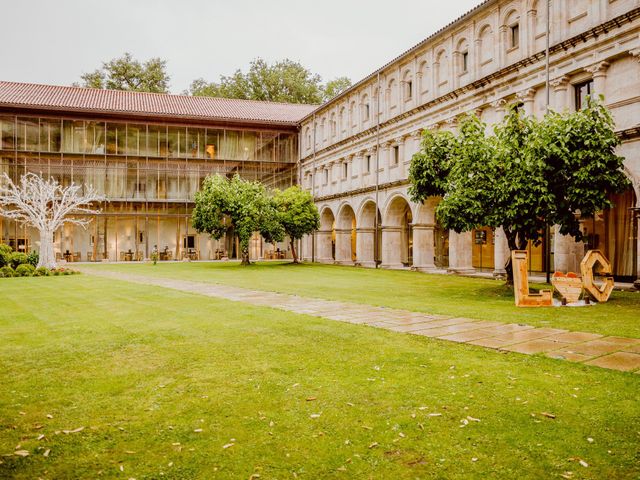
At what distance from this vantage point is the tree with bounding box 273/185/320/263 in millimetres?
32688

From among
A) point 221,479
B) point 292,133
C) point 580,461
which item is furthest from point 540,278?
point 292,133

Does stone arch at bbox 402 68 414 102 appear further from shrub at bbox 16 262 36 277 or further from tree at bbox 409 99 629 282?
shrub at bbox 16 262 36 277

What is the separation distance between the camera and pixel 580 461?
3.56 m

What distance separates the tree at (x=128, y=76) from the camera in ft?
186

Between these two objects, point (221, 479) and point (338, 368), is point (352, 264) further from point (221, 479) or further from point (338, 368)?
point (221, 479)

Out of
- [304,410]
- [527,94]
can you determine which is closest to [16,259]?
[527,94]

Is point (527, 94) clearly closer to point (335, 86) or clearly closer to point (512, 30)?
point (512, 30)

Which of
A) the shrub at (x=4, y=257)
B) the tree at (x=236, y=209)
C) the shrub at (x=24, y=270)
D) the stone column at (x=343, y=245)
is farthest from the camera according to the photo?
the stone column at (x=343, y=245)

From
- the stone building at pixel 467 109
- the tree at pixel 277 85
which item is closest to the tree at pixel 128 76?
the tree at pixel 277 85

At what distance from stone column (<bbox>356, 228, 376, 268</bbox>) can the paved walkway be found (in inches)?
795

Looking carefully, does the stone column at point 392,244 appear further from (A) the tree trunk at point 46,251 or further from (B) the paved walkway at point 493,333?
(A) the tree trunk at point 46,251

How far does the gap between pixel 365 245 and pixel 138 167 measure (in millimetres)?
21635

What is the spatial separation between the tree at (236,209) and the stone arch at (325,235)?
7.89 m

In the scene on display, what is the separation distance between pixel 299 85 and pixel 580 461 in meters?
59.0
